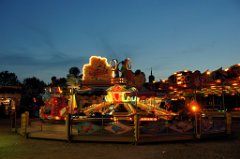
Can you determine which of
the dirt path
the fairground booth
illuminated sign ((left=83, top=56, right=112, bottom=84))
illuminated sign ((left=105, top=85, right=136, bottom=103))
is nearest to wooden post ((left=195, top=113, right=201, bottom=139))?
the fairground booth

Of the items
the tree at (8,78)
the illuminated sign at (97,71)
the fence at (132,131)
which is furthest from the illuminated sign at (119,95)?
the tree at (8,78)

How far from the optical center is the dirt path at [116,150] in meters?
8.97

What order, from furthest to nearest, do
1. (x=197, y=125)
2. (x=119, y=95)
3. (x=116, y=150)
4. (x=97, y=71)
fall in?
(x=97, y=71), (x=119, y=95), (x=197, y=125), (x=116, y=150)

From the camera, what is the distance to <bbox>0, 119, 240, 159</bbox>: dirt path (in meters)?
8.97

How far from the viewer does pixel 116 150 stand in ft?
33.4

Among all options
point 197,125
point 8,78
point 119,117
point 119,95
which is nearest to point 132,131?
point 197,125

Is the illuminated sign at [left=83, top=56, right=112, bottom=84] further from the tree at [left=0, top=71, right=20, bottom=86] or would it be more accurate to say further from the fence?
the tree at [left=0, top=71, right=20, bottom=86]

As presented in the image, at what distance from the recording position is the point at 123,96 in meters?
20.0

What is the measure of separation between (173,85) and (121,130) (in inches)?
495

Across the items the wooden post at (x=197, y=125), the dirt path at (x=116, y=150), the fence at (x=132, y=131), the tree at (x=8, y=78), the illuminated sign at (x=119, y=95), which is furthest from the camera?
the tree at (x=8, y=78)

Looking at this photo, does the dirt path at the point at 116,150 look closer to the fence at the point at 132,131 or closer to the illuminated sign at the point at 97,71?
the fence at the point at 132,131

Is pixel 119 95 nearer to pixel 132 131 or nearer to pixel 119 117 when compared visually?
pixel 119 117

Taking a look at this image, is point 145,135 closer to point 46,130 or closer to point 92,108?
point 46,130

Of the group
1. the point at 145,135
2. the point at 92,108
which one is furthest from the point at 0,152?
the point at 92,108
